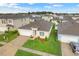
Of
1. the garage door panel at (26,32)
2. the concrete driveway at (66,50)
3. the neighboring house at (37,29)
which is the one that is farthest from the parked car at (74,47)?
the garage door panel at (26,32)

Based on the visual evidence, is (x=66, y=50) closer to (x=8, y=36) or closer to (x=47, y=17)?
(x=47, y=17)

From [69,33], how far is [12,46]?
684mm

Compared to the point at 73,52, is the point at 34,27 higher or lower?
higher

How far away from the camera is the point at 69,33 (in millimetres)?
2088

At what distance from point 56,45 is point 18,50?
450 millimetres

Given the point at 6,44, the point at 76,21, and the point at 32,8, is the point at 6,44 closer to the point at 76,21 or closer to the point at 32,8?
the point at 32,8

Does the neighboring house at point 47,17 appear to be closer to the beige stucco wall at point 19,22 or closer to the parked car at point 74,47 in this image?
the beige stucco wall at point 19,22

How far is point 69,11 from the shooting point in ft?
7.01

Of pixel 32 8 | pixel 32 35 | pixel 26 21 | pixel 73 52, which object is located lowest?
pixel 73 52

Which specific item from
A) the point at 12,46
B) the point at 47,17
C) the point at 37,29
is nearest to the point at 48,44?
the point at 37,29

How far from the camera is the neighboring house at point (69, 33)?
6.84ft

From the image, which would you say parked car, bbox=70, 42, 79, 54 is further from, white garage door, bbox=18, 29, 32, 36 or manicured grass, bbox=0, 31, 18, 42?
manicured grass, bbox=0, 31, 18, 42

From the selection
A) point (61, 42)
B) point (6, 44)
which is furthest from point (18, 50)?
point (61, 42)

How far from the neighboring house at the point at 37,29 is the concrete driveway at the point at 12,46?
0.24 ft
